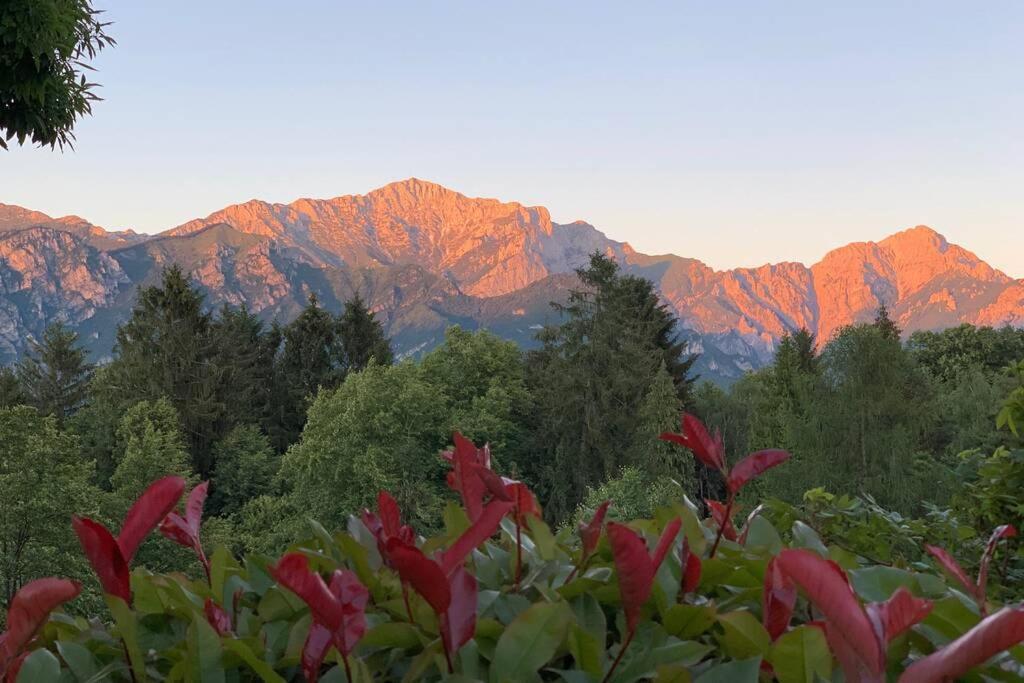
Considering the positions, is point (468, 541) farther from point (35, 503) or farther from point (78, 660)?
point (35, 503)

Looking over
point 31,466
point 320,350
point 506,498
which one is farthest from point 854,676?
point 320,350

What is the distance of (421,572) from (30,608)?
0.59 metres

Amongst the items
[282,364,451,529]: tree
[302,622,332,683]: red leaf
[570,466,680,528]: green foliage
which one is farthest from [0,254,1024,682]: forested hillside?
[570,466,680,528]: green foliage

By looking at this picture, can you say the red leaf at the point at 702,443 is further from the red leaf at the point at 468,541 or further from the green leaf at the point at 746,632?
the red leaf at the point at 468,541

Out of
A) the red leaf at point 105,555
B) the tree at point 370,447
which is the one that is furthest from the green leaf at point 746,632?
the tree at point 370,447

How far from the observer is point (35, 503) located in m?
24.8

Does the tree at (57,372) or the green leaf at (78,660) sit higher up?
the tree at (57,372)

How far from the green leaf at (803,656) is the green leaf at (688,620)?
203mm

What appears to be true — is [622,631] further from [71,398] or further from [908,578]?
[71,398]

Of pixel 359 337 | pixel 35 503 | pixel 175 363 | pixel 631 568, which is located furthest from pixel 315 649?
pixel 359 337

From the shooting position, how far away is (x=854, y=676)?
1152 millimetres

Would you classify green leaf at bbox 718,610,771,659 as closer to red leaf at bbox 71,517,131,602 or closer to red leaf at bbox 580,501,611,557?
red leaf at bbox 580,501,611,557

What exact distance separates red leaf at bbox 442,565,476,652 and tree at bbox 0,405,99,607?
25.3 m

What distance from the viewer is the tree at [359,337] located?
53.1 m
